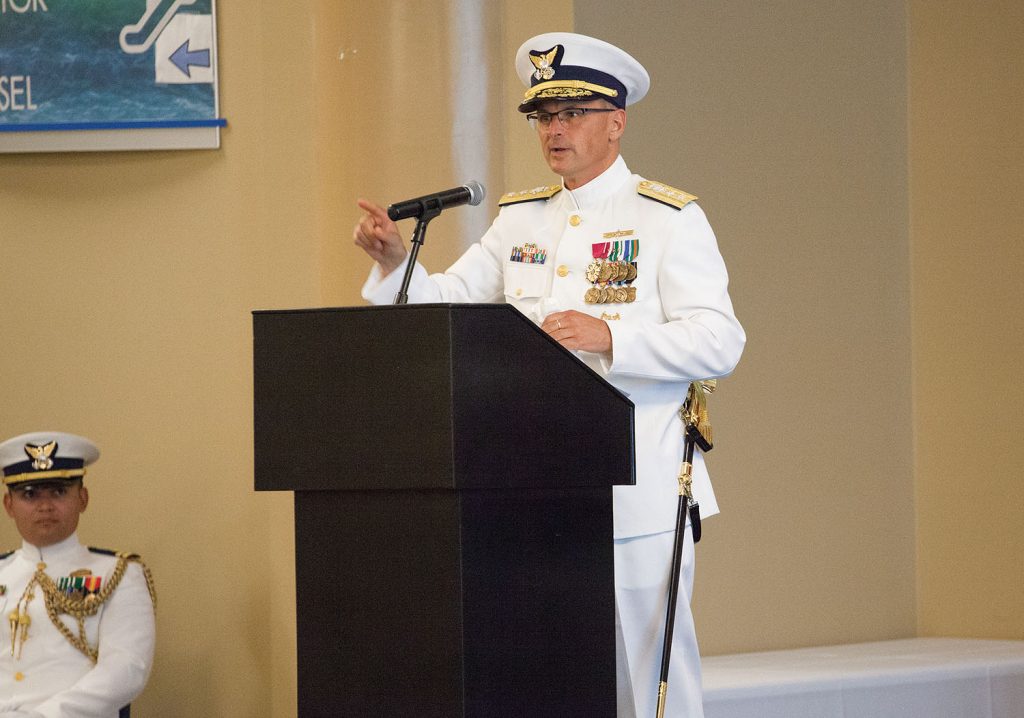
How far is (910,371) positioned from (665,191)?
2.44 meters

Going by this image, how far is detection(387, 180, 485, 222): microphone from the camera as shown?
225 cm

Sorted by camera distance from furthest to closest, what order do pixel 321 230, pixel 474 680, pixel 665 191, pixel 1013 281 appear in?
1. pixel 1013 281
2. pixel 321 230
3. pixel 665 191
4. pixel 474 680

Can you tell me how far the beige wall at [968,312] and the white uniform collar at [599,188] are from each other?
7.79ft

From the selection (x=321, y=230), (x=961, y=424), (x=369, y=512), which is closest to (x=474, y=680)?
(x=369, y=512)

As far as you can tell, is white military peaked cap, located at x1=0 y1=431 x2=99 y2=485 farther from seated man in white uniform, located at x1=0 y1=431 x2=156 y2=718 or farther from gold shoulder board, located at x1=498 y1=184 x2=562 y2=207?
gold shoulder board, located at x1=498 y1=184 x2=562 y2=207

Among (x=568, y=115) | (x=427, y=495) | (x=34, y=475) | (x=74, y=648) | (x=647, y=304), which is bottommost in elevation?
(x=74, y=648)

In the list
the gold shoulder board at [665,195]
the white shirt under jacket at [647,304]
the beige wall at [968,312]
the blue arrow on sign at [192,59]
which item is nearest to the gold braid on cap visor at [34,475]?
the blue arrow on sign at [192,59]

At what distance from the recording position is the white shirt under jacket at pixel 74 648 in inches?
141

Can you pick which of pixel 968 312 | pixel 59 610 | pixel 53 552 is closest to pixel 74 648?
pixel 59 610

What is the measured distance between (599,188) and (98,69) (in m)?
2.11

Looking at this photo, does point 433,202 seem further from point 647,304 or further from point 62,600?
point 62,600

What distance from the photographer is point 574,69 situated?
2.66 metres

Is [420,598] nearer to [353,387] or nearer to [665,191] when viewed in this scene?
[353,387]

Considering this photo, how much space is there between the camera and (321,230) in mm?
4227
